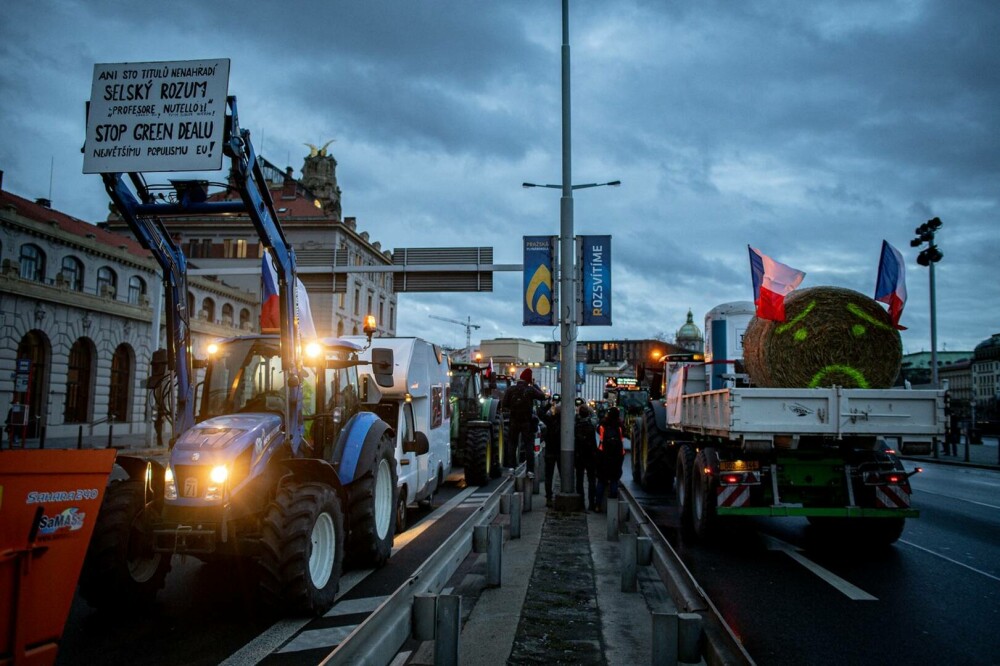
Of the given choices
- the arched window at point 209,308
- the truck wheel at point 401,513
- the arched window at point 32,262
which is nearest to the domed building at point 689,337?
the arched window at point 209,308

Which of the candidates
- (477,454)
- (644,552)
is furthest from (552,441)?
(644,552)

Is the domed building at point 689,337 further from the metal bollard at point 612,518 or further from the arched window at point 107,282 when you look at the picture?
the metal bollard at point 612,518

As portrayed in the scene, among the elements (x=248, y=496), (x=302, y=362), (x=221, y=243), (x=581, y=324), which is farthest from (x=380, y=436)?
(x=221, y=243)

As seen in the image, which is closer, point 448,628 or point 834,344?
point 448,628

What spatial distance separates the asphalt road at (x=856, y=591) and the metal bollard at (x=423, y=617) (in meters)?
2.66

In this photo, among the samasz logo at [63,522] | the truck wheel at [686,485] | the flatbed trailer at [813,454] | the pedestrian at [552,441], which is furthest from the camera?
the pedestrian at [552,441]

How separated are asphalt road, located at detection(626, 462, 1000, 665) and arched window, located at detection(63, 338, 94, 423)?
30036 mm

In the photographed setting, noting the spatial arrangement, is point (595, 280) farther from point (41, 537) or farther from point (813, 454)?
point (41, 537)

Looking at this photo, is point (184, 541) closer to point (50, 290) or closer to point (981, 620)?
point (981, 620)

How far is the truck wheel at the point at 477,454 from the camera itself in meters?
15.0

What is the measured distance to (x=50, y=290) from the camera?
31.2 metres

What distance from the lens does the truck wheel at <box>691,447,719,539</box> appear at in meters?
9.08

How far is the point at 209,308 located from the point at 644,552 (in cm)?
4568

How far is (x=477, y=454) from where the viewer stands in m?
14.9
